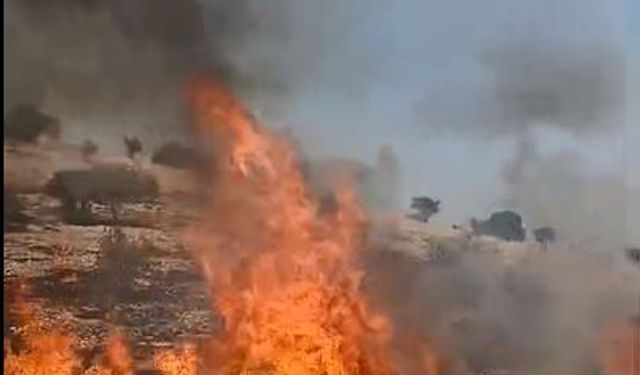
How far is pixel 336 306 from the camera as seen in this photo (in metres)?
2.18

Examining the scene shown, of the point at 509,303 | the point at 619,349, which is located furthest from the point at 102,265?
the point at 619,349

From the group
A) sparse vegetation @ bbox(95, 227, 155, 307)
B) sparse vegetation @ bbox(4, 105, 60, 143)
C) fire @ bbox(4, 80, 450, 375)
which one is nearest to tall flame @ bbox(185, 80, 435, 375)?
fire @ bbox(4, 80, 450, 375)

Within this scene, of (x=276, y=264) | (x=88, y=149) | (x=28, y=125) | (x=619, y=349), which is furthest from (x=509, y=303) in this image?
(x=28, y=125)

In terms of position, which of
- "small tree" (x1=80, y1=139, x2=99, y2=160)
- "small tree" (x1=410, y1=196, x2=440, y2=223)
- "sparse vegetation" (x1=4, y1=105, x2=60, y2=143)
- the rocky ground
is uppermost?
"sparse vegetation" (x1=4, y1=105, x2=60, y2=143)

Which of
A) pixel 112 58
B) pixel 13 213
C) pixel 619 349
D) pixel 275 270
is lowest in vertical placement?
pixel 619 349

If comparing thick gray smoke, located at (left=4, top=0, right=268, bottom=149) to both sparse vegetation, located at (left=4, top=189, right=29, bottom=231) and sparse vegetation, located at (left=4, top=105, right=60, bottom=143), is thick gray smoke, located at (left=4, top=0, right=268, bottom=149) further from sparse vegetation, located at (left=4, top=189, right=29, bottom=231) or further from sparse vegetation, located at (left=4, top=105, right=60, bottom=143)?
sparse vegetation, located at (left=4, top=189, right=29, bottom=231)

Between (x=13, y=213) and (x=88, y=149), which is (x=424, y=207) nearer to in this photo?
(x=88, y=149)

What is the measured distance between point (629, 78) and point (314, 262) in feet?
2.43

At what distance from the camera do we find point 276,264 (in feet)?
7.09

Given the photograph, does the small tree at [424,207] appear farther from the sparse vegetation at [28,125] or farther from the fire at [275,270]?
the sparse vegetation at [28,125]

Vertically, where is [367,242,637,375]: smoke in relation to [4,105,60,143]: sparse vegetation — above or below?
below

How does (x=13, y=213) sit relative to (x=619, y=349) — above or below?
above

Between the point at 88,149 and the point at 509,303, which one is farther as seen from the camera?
the point at 509,303

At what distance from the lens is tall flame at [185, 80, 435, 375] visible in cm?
214
